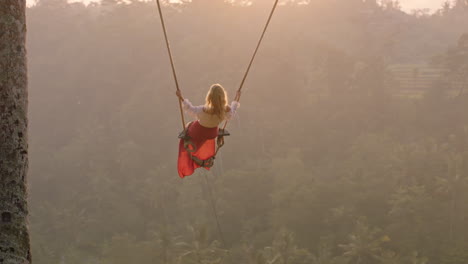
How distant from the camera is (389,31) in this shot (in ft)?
154

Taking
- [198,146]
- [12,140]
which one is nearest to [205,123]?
[198,146]

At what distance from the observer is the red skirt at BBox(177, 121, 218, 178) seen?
194 inches

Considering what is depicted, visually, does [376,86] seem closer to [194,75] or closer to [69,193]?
[194,75]

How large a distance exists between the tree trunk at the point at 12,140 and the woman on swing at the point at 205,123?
1.82m

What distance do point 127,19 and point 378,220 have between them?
3072 cm

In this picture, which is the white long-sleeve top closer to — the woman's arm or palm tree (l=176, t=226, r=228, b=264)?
the woman's arm

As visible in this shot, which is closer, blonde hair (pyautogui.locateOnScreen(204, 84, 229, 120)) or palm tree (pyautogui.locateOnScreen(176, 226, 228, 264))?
blonde hair (pyautogui.locateOnScreen(204, 84, 229, 120))

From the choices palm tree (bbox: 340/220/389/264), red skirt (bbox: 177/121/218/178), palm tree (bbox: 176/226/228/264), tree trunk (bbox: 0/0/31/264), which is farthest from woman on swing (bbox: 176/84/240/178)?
palm tree (bbox: 340/220/389/264)

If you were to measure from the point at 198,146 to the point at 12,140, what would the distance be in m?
2.34

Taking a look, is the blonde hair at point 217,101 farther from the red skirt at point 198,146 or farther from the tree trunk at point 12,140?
the tree trunk at point 12,140

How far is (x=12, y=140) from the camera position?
2.84m

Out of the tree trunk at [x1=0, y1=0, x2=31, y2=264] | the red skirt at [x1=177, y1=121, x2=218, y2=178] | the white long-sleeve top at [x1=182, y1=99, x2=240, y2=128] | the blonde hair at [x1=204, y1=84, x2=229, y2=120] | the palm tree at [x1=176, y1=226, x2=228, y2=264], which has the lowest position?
the palm tree at [x1=176, y1=226, x2=228, y2=264]

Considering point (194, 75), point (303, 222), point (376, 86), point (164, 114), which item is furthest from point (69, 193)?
point (376, 86)

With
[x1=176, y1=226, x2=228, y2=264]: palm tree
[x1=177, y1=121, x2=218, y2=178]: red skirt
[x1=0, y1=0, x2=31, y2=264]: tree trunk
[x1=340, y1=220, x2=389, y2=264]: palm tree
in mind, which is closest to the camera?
[x1=0, y1=0, x2=31, y2=264]: tree trunk
